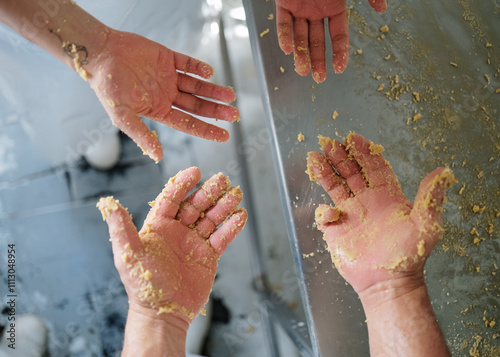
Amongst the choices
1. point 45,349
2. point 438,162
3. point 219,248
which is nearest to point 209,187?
point 219,248

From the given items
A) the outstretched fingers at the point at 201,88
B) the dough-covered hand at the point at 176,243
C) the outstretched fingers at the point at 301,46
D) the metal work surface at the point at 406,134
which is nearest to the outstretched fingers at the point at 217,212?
the dough-covered hand at the point at 176,243

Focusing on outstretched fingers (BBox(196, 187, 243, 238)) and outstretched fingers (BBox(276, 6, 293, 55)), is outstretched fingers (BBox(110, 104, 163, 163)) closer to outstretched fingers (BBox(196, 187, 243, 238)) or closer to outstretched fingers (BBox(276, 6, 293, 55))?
outstretched fingers (BBox(196, 187, 243, 238))

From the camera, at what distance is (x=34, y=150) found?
5.55 ft

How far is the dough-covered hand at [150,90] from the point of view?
0.99m

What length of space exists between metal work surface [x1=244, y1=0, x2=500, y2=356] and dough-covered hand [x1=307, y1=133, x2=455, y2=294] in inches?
5.8

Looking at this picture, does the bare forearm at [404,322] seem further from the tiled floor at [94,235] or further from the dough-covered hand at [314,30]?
the tiled floor at [94,235]

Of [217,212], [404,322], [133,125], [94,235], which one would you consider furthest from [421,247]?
[94,235]

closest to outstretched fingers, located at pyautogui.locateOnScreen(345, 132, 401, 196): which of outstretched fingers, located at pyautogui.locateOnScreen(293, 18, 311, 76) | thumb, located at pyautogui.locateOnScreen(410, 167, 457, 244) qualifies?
thumb, located at pyautogui.locateOnScreen(410, 167, 457, 244)

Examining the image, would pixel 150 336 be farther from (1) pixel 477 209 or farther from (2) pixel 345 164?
(1) pixel 477 209

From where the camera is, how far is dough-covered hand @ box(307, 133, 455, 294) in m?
0.89

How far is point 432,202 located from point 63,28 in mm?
1065

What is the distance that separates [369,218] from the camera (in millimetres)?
993

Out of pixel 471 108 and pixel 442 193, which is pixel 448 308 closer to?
pixel 442 193

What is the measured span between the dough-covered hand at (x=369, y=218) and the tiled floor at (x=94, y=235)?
80 centimetres
